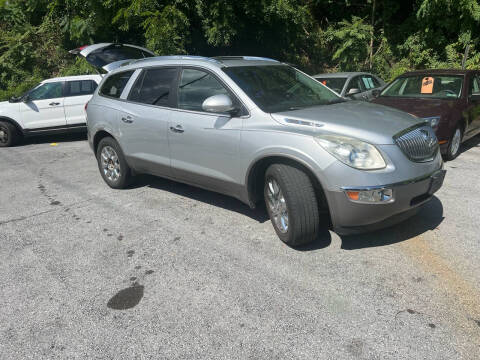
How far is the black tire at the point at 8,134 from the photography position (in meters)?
10.2

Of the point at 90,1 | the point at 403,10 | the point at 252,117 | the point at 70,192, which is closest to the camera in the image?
the point at 252,117

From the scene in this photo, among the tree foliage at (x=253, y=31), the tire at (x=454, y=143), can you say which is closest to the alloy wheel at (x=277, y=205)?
the tire at (x=454, y=143)

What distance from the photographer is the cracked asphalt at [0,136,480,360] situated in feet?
8.74

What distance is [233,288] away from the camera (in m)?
3.30

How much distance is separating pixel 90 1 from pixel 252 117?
34.6 ft

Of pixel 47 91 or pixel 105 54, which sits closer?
pixel 105 54

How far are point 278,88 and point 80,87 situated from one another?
7.19 m

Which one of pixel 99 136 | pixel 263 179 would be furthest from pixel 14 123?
pixel 263 179

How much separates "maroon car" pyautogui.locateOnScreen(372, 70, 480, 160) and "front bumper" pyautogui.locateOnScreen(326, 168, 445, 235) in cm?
321

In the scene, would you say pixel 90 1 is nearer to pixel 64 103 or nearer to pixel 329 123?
pixel 64 103

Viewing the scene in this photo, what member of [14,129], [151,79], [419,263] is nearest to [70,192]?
[151,79]

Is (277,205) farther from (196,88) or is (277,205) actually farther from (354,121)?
(196,88)

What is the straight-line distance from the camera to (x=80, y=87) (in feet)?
33.4

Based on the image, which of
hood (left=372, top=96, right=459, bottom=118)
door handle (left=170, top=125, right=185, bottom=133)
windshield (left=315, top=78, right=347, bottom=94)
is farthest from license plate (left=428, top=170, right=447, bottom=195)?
windshield (left=315, top=78, right=347, bottom=94)
